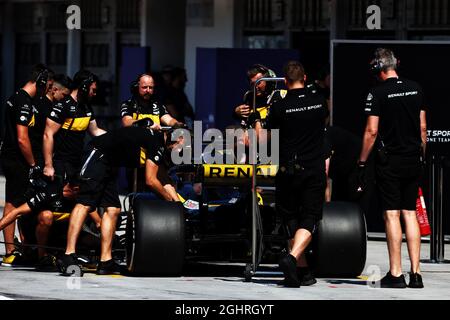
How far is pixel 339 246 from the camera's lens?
42.1 ft

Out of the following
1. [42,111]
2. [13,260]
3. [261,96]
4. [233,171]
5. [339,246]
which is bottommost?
[13,260]

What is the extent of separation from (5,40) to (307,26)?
1007 centimetres

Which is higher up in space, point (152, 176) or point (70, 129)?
point (70, 129)

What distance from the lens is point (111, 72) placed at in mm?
27438

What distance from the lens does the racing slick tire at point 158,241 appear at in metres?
12.6

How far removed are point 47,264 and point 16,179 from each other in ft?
3.34

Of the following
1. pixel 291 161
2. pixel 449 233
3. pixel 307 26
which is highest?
pixel 307 26

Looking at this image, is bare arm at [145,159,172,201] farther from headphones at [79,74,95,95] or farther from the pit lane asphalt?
headphones at [79,74,95,95]

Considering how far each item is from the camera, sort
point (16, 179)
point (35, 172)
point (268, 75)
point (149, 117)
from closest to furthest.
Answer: point (35, 172), point (268, 75), point (16, 179), point (149, 117)

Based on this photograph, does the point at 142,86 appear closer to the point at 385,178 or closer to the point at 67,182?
Result: the point at 67,182

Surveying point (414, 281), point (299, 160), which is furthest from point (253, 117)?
point (414, 281)

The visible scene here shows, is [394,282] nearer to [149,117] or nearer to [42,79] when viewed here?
[149,117]

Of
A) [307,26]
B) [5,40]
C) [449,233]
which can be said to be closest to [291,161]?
[449,233]

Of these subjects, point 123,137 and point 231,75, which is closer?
point 123,137
